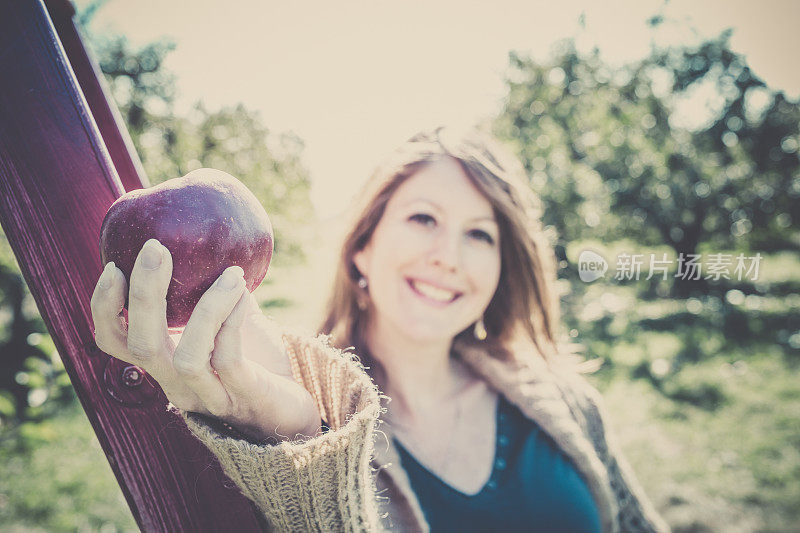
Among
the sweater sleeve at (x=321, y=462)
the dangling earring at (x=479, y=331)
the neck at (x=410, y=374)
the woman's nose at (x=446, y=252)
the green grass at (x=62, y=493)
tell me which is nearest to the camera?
the sweater sleeve at (x=321, y=462)

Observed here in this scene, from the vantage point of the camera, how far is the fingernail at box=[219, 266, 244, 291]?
0.65 m

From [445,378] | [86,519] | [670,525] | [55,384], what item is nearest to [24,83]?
[55,384]

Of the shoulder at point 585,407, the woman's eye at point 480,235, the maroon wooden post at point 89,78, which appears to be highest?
the maroon wooden post at point 89,78

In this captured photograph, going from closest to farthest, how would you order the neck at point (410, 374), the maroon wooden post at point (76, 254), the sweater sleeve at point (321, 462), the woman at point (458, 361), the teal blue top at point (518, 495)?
the maroon wooden post at point (76, 254) → the sweater sleeve at point (321, 462) → the woman at point (458, 361) → the teal blue top at point (518, 495) → the neck at point (410, 374)

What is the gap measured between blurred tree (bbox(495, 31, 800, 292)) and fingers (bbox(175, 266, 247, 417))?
559 cm

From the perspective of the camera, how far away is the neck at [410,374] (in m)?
1.76

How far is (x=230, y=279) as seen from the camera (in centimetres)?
66

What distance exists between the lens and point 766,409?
4289 mm

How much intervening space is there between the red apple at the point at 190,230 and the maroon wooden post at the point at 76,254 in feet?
0.10

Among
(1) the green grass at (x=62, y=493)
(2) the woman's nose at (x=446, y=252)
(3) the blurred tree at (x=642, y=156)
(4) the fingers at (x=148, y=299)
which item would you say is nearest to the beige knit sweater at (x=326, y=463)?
(4) the fingers at (x=148, y=299)

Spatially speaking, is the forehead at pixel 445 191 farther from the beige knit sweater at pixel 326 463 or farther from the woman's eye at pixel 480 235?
the beige knit sweater at pixel 326 463

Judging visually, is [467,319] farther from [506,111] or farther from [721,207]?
[721,207]

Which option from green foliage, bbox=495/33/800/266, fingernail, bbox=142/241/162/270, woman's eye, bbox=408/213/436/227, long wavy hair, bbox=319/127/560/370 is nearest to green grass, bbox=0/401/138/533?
long wavy hair, bbox=319/127/560/370

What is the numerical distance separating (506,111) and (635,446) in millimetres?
4367
